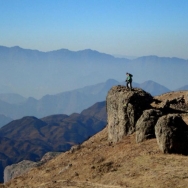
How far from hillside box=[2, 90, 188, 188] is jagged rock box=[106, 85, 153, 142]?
175 centimetres

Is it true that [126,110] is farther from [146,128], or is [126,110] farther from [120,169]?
[120,169]

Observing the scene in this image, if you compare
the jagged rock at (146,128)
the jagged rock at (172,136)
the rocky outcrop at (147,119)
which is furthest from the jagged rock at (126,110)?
the jagged rock at (172,136)

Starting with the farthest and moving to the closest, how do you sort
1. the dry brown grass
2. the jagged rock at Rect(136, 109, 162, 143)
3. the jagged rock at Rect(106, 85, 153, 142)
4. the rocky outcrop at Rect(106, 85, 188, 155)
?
1. the jagged rock at Rect(106, 85, 153, 142)
2. the jagged rock at Rect(136, 109, 162, 143)
3. the rocky outcrop at Rect(106, 85, 188, 155)
4. the dry brown grass

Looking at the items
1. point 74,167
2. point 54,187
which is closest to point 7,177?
point 74,167

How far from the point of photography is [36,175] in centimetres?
4497

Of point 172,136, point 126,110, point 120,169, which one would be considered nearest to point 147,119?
point 126,110

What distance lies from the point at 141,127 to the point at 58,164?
43.2 ft

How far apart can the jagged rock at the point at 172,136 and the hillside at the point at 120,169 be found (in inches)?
31.4

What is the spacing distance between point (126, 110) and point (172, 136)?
40.9ft

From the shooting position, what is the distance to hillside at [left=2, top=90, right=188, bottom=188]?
28234 mm

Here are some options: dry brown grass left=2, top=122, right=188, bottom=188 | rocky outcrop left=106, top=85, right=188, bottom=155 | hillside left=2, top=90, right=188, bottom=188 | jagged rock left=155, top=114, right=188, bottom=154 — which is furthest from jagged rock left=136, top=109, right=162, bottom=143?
jagged rock left=155, top=114, right=188, bottom=154

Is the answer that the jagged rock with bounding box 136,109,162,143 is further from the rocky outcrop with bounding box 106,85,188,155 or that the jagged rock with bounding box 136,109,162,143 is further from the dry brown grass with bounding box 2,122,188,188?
the dry brown grass with bounding box 2,122,188,188

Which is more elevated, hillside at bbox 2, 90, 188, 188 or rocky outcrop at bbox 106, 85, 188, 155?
rocky outcrop at bbox 106, 85, 188, 155

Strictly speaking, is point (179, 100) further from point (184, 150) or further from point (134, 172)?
point (134, 172)
